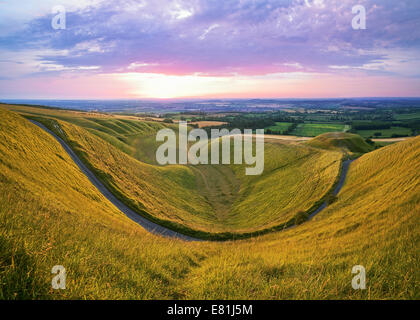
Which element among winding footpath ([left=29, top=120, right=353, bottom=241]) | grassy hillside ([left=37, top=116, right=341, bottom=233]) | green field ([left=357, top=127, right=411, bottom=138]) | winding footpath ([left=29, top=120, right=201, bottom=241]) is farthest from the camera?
green field ([left=357, top=127, right=411, bottom=138])

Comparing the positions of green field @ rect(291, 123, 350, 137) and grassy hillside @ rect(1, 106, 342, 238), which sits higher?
green field @ rect(291, 123, 350, 137)

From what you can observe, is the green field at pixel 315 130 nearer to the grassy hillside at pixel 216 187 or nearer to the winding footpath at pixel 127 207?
the grassy hillside at pixel 216 187

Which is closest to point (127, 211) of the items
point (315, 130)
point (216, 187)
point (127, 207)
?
point (127, 207)

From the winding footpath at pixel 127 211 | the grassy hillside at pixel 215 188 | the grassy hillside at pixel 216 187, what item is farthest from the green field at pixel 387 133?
the winding footpath at pixel 127 211

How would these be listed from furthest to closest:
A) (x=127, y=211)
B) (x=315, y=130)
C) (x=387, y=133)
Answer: (x=315, y=130), (x=387, y=133), (x=127, y=211)

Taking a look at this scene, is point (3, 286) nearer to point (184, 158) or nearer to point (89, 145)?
point (89, 145)

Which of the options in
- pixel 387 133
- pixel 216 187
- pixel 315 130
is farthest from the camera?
pixel 315 130

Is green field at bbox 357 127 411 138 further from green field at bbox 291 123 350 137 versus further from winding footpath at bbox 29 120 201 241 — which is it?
winding footpath at bbox 29 120 201 241

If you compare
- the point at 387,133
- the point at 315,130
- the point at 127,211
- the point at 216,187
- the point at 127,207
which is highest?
the point at 315,130

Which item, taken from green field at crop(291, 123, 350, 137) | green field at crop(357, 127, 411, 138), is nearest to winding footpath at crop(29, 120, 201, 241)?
green field at crop(291, 123, 350, 137)

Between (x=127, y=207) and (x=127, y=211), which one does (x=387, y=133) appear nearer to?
A: (x=127, y=207)
